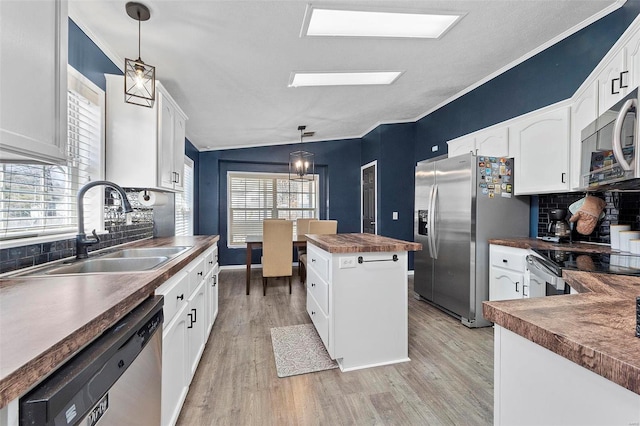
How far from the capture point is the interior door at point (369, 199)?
5242mm

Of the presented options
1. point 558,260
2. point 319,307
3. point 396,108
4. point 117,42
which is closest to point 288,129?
point 396,108

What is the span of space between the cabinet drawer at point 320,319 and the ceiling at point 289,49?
221cm

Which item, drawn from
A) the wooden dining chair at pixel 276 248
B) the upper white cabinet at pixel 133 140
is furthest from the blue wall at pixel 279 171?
the upper white cabinet at pixel 133 140

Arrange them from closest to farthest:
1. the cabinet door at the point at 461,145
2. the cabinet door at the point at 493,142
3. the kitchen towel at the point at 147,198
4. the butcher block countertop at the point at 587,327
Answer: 1. the butcher block countertop at the point at 587,327
2. the kitchen towel at the point at 147,198
3. the cabinet door at the point at 493,142
4. the cabinet door at the point at 461,145

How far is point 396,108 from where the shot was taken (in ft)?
13.9

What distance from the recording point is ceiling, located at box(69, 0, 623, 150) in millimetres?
1808

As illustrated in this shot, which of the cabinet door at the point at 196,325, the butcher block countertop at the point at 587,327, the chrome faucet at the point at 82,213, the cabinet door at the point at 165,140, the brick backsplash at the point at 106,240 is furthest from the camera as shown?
the cabinet door at the point at 165,140

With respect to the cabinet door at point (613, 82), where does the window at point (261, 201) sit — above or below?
below

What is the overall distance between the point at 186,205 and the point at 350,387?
376 cm

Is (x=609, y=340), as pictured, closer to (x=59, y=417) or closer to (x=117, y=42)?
(x=59, y=417)

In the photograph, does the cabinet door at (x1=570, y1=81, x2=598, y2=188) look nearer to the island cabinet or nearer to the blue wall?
the island cabinet

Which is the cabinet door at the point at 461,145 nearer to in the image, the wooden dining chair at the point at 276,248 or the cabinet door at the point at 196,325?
the wooden dining chair at the point at 276,248

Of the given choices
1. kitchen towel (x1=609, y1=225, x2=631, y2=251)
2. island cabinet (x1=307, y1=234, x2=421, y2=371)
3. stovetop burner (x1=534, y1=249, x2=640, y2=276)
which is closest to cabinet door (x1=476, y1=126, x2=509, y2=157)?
kitchen towel (x1=609, y1=225, x2=631, y2=251)

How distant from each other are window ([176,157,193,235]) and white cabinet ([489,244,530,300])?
13.0ft
